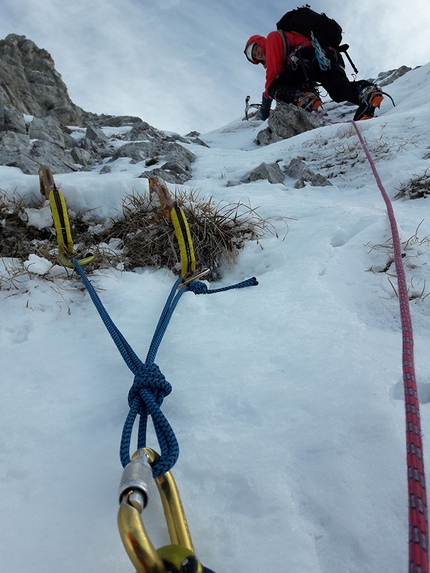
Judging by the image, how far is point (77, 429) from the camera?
934 millimetres

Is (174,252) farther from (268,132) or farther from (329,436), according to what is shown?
(268,132)

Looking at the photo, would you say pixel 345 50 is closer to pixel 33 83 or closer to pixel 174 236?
pixel 174 236

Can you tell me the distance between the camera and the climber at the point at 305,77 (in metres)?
5.72

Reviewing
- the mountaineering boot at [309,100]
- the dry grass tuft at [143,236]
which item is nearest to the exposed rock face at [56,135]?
the dry grass tuft at [143,236]

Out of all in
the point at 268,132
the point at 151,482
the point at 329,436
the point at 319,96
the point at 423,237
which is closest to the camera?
the point at 151,482

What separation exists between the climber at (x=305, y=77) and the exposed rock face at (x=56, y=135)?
2.25 metres

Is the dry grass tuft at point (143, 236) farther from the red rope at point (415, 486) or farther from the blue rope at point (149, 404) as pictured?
the red rope at point (415, 486)

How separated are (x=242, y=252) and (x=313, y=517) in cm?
160

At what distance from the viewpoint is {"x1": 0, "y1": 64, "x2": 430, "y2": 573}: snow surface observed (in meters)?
0.67

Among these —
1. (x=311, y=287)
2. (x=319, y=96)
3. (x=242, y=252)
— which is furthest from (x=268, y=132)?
(x=311, y=287)

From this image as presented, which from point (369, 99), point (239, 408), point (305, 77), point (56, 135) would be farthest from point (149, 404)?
point (56, 135)

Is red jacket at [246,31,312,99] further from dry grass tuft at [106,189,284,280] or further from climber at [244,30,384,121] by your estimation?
dry grass tuft at [106,189,284,280]

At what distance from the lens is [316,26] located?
5.72 m

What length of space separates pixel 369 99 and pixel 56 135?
6.26 metres
